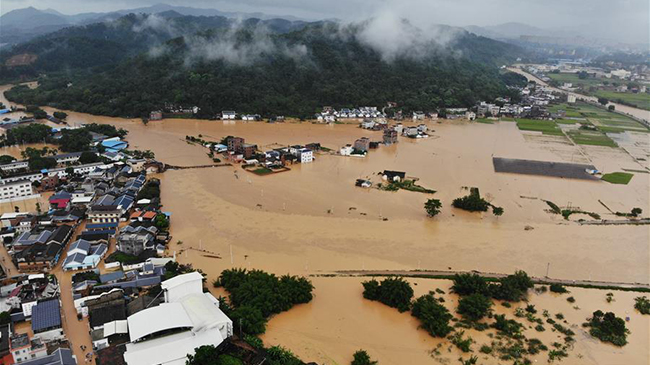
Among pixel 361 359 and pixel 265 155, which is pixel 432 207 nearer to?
pixel 361 359

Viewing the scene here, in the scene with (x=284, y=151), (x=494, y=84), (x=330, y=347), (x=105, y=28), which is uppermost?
(x=105, y=28)

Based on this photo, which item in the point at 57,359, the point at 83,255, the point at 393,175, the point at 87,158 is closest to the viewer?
the point at 57,359

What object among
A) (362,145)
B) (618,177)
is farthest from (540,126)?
(362,145)

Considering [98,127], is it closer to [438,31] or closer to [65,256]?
[65,256]

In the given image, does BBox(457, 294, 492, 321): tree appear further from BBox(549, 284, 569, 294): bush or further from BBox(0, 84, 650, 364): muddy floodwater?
BBox(549, 284, 569, 294): bush

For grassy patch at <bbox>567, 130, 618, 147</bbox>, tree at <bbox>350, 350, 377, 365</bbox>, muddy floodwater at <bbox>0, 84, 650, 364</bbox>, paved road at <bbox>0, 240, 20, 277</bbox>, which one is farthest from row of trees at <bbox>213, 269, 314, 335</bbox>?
grassy patch at <bbox>567, 130, 618, 147</bbox>

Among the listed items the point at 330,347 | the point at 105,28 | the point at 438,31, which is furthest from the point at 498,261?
the point at 105,28

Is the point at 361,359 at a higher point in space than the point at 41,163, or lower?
lower
